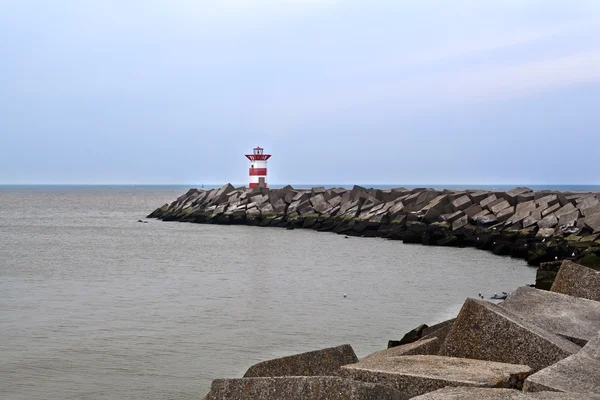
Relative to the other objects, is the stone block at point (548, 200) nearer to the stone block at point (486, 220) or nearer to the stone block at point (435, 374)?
the stone block at point (486, 220)

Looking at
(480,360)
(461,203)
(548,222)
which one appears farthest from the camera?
(461,203)

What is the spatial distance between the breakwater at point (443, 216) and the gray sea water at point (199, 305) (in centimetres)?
114

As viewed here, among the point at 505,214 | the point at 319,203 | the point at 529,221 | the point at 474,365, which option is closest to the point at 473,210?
the point at 505,214

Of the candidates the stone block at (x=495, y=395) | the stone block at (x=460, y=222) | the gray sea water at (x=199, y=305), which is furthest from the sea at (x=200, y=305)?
the stone block at (x=495, y=395)

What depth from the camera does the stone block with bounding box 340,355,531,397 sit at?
4016 mm

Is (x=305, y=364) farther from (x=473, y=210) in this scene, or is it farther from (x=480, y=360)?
(x=473, y=210)

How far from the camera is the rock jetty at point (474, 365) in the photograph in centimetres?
369

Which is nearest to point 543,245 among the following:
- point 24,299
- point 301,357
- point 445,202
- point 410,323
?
point 445,202

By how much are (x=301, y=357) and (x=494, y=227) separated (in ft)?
72.1

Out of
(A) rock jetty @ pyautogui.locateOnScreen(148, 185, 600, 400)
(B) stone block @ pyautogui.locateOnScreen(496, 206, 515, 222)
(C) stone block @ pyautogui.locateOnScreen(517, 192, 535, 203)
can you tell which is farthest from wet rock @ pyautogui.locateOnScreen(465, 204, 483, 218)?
(A) rock jetty @ pyautogui.locateOnScreen(148, 185, 600, 400)

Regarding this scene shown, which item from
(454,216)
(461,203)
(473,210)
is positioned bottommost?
(454,216)

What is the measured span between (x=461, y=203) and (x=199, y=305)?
56.6ft

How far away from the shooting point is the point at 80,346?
9.83 metres

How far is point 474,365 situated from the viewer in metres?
4.41
